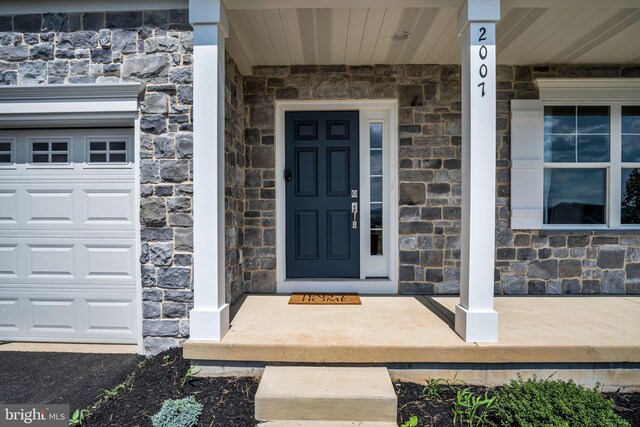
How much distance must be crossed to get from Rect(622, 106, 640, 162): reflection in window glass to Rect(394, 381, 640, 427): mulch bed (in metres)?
2.80

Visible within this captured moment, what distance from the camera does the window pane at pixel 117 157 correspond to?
10.4 feet

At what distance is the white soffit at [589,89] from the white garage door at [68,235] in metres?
4.37

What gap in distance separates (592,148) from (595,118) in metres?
0.34

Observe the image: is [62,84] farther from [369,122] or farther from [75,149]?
[369,122]

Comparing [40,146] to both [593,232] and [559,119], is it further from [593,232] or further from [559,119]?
[593,232]

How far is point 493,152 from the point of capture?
2.47m

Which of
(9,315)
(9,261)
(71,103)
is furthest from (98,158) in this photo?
(9,315)

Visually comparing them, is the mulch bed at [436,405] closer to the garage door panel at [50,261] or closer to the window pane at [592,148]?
the window pane at [592,148]

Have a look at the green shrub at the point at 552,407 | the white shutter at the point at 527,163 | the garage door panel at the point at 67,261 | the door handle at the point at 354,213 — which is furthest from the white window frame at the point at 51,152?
the white shutter at the point at 527,163

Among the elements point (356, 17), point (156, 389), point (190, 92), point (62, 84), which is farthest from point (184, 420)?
point (356, 17)

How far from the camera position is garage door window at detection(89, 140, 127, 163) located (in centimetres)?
318

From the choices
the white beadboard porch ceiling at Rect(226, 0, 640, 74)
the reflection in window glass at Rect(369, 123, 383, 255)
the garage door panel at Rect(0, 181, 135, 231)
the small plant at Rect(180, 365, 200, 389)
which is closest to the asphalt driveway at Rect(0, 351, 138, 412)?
the small plant at Rect(180, 365, 200, 389)

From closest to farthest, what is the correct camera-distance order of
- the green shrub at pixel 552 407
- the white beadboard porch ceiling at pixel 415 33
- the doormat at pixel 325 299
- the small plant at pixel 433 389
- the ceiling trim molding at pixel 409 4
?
the green shrub at pixel 552 407
the small plant at pixel 433 389
the ceiling trim molding at pixel 409 4
the white beadboard porch ceiling at pixel 415 33
the doormat at pixel 325 299

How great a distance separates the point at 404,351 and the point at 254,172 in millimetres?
2472
